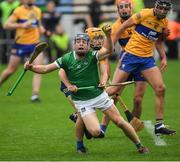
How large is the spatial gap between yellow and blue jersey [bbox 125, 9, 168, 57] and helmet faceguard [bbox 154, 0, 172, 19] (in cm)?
9

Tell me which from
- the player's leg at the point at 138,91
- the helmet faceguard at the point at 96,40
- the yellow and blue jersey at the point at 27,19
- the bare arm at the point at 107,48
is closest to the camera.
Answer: the bare arm at the point at 107,48

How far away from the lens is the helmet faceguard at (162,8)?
1312cm

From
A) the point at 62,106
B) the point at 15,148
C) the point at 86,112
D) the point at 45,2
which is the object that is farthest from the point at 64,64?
the point at 45,2

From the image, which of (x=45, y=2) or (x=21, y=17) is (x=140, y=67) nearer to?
(x=21, y=17)

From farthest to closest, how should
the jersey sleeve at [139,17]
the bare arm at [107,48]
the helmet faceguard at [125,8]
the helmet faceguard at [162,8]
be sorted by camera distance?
the helmet faceguard at [125,8], the jersey sleeve at [139,17], the helmet faceguard at [162,8], the bare arm at [107,48]

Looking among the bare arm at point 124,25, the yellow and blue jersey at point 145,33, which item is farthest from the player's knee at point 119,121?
the yellow and blue jersey at point 145,33

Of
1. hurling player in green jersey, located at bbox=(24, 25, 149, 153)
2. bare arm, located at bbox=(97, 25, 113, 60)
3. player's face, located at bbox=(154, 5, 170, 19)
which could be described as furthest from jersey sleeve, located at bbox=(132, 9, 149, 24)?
bare arm, located at bbox=(97, 25, 113, 60)

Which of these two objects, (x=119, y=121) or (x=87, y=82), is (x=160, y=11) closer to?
(x=87, y=82)

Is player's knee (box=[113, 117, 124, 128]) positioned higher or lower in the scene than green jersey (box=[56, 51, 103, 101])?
lower

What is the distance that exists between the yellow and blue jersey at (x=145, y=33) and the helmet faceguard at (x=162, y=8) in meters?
0.09

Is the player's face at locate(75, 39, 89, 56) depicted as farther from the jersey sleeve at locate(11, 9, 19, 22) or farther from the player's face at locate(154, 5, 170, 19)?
the jersey sleeve at locate(11, 9, 19, 22)

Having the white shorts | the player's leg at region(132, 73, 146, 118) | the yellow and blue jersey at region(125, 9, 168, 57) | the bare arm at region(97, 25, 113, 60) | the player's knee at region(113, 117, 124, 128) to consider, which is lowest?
the player's leg at region(132, 73, 146, 118)

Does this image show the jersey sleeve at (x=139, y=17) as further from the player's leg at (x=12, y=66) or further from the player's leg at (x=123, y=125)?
the player's leg at (x=12, y=66)

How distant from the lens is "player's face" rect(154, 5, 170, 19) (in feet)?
43.1
